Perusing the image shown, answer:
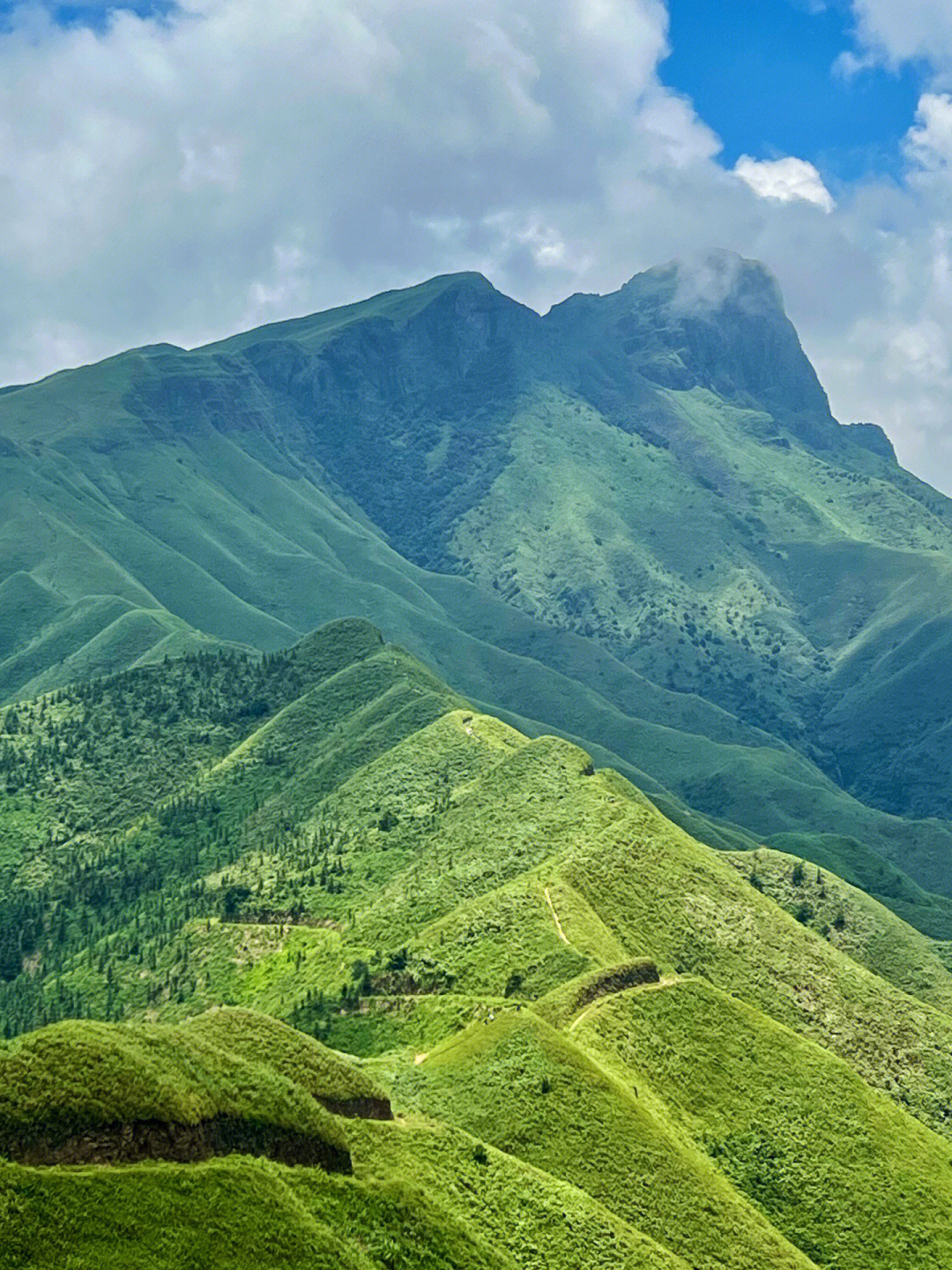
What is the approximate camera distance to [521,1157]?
86.9 metres

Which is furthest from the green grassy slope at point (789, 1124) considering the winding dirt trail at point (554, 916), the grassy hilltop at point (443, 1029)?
the winding dirt trail at point (554, 916)

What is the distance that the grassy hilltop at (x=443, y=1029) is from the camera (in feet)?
219

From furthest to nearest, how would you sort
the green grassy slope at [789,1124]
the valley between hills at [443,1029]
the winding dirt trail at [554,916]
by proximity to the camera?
the winding dirt trail at [554,916], the green grassy slope at [789,1124], the valley between hills at [443,1029]

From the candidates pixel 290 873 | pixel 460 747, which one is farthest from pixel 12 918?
pixel 460 747

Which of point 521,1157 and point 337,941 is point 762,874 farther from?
point 521,1157

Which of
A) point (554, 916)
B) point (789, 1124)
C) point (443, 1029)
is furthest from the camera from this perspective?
point (554, 916)

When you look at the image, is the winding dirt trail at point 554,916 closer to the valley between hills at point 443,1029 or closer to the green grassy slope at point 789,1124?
the valley between hills at point 443,1029

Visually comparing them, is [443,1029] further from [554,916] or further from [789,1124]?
[789,1124]

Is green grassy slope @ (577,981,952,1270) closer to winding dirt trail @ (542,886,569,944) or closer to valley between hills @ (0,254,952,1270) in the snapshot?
valley between hills @ (0,254,952,1270)

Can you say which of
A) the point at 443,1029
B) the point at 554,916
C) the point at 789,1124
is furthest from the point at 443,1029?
the point at 789,1124

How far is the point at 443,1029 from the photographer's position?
108 meters

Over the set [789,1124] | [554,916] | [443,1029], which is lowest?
[443,1029]

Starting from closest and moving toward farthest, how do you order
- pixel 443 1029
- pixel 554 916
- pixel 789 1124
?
pixel 789 1124, pixel 443 1029, pixel 554 916

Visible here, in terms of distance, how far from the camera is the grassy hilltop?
66.9m
